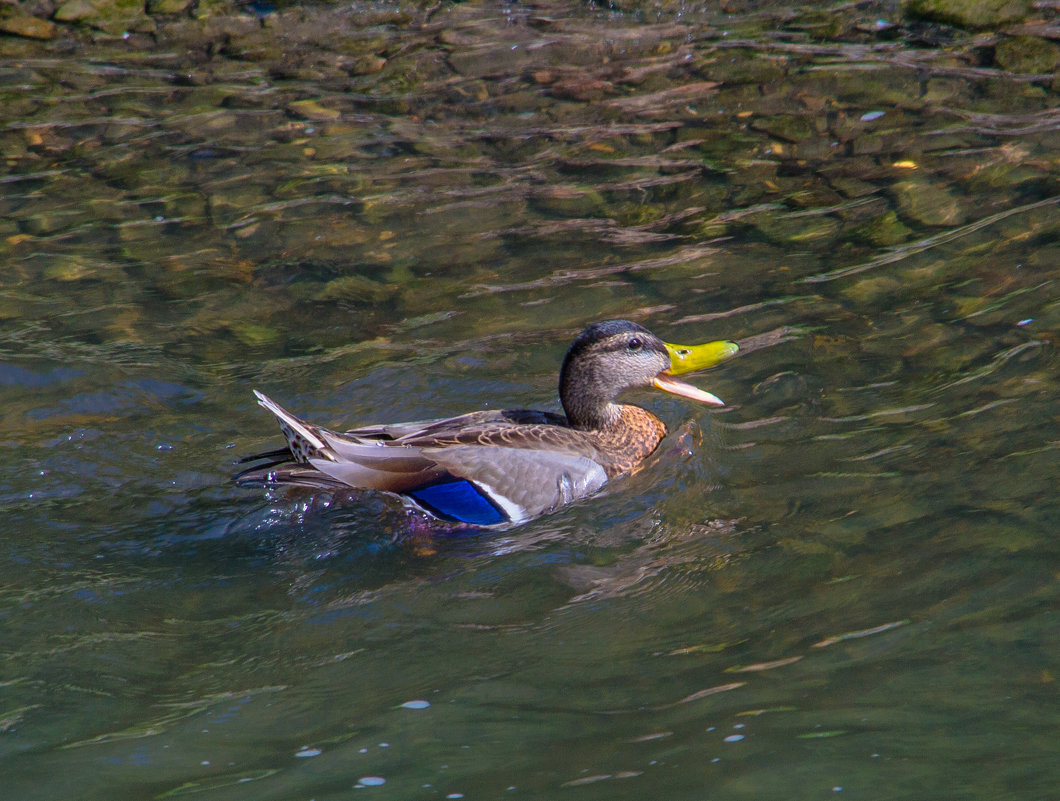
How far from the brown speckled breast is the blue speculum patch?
80 centimetres

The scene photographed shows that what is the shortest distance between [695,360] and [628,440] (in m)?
0.67

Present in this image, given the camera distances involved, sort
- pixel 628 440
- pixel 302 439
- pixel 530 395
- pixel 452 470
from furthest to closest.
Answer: pixel 530 395, pixel 628 440, pixel 452 470, pixel 302 439

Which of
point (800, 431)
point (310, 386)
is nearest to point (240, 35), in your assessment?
point (310, 386)

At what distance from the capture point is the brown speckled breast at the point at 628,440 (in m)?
6.87

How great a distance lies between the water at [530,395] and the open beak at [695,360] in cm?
30

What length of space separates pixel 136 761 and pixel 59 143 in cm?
886

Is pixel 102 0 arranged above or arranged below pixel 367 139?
above

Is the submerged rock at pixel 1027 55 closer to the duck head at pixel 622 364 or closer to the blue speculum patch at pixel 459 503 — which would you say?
the duck head at pixel 622 364

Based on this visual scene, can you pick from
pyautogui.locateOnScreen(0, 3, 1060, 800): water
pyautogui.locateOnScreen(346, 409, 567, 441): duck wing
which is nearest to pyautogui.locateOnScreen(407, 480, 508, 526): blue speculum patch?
pyautogui.locateOnScreen(0, 3, 1060, 800): water

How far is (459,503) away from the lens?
6.38 metres

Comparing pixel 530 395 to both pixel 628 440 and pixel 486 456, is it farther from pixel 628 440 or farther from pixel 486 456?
pixel 486 456

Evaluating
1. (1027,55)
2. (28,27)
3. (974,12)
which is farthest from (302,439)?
(28,27)

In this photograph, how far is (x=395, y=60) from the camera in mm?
12633

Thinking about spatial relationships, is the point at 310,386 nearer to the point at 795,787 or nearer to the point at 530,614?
the point at 530,614
